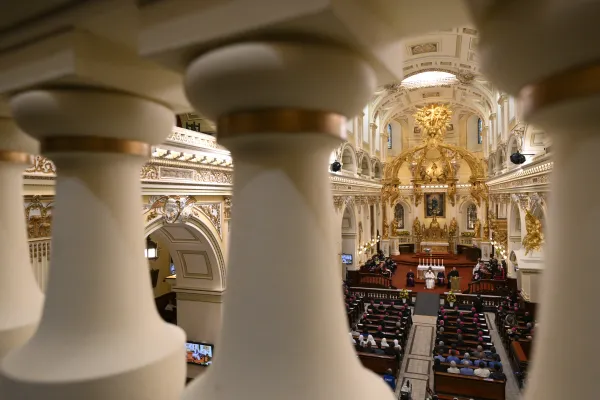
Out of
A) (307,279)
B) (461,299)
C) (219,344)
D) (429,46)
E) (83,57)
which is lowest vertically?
(461,299)

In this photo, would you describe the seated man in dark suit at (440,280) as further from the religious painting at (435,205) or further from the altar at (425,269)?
the religious painting at (435,205)

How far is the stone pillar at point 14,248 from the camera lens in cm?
112

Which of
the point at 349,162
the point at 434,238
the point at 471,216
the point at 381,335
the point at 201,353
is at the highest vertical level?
the point at 349,162

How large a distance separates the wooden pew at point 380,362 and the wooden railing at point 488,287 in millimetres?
8584

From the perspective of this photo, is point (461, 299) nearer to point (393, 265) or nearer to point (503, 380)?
point (393, 265)

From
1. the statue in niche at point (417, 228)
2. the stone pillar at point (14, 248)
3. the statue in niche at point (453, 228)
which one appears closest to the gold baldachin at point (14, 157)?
the stone pillar at point (14, 248)

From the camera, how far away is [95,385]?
82 centimetres

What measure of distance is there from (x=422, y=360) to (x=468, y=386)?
7.87ft

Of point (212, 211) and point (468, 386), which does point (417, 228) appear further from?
point (212, 211)

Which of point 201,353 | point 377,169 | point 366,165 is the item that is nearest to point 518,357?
point 201,353

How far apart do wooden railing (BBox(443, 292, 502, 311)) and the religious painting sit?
522 inches

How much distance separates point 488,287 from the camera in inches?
651

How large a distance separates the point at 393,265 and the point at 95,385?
71.4 feet

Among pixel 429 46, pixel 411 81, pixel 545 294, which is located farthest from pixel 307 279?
pixel 411 81
